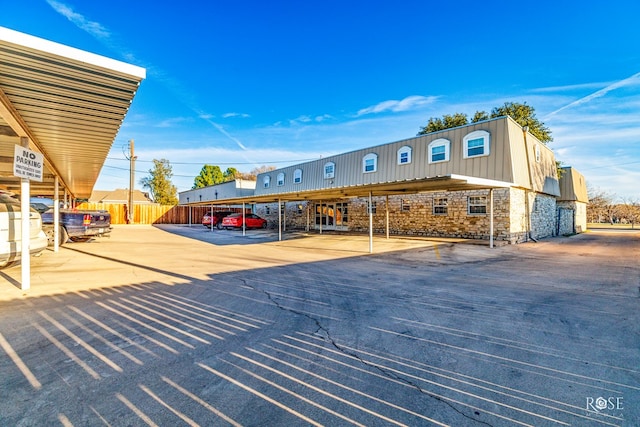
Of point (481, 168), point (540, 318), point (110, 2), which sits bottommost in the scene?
point (540, 318)

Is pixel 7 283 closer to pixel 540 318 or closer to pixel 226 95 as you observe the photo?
pixel 540 318

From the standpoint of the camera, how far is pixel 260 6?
1109 cm

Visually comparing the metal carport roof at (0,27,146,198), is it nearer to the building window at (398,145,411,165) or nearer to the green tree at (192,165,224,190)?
the building window at (398,145,411,165)

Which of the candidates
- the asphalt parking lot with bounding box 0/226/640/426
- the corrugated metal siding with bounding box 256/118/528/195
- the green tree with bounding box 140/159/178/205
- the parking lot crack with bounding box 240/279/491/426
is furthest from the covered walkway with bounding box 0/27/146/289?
the green tree with bounding box 140/159/178/205

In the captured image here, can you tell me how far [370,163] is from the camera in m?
18.1

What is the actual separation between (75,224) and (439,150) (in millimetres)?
16817

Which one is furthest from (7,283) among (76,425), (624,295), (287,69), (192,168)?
(192,168)

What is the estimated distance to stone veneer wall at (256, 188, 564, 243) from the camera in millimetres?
13273

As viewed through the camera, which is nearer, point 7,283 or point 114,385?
point 114,385

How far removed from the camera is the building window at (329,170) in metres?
20.5

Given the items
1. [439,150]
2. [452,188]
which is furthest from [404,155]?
[452,188]

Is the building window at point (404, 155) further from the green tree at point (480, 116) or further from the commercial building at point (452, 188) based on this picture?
the green tree at point (480, 116)

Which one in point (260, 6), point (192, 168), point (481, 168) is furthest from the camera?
point (192, 168)

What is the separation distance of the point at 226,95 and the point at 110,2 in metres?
12.4
